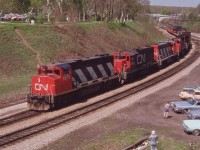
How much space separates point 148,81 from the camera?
4309 cm

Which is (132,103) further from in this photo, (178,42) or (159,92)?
(178,42)

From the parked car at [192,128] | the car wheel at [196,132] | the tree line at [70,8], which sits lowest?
the car wheel at [196,132]

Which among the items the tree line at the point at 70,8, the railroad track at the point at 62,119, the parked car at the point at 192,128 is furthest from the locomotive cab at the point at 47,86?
the tree line at the point at 70,8

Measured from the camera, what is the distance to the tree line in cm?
6828

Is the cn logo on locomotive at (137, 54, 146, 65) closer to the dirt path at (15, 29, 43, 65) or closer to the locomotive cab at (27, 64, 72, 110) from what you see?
the dirt path at (15, 29, 43, 65)

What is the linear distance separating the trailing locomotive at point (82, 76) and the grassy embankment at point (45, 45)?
6.24 meters

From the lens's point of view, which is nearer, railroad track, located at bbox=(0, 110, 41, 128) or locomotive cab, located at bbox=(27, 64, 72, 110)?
railroad track, located at bbox=(0, 110, 41, 128)

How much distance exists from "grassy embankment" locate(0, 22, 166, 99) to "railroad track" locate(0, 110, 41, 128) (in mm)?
6120

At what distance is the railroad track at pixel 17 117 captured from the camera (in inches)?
1030

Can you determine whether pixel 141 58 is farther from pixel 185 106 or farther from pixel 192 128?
pixel 192 128

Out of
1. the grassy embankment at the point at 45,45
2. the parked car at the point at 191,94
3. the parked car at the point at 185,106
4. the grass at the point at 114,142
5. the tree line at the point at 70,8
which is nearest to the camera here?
the grass at the point at 114,142

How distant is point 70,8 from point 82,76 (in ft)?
151

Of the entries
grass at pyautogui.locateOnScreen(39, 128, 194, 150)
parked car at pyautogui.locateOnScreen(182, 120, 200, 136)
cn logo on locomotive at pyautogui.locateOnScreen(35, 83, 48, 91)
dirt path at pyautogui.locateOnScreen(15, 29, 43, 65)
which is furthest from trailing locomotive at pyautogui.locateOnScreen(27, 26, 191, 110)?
dirt path at pyautogui.locateOnScreen(15, 29, 43, 65)

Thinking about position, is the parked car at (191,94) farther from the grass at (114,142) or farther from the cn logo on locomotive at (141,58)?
the cn logo on locomotive at (141,58)
